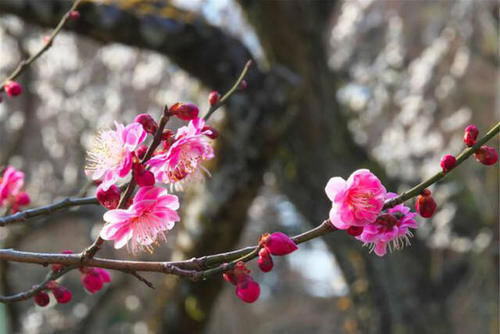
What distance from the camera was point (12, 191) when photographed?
3.34 ft

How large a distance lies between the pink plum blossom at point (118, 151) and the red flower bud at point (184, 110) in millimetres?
44

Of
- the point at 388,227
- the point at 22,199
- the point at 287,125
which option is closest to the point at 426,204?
the point at 388,227

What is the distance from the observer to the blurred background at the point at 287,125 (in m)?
2.43

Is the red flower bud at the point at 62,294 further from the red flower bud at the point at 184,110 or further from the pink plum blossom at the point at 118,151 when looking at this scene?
the red flower bud at the point at 184,110

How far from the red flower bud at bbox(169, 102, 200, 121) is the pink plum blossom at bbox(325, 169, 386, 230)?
16 cm

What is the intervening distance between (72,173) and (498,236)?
3747 mm

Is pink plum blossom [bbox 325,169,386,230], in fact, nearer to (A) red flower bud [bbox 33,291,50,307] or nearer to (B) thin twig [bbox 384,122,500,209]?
(B) thin twig [bbox 384,122,500,209]

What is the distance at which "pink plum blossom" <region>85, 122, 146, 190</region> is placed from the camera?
669 mm

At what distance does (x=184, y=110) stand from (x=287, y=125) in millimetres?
1750

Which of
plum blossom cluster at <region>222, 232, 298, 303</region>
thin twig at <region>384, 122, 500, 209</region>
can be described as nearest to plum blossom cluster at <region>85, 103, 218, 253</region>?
plum blossom cluster at <region>222, 232, 298, 303</region>

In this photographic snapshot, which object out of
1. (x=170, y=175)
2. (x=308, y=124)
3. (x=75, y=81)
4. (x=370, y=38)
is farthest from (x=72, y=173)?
(x=170, y=175)

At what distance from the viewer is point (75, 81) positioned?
6516 mm

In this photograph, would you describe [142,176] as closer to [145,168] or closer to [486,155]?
[145,168]

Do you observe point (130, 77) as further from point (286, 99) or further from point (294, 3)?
point (286, 99)
